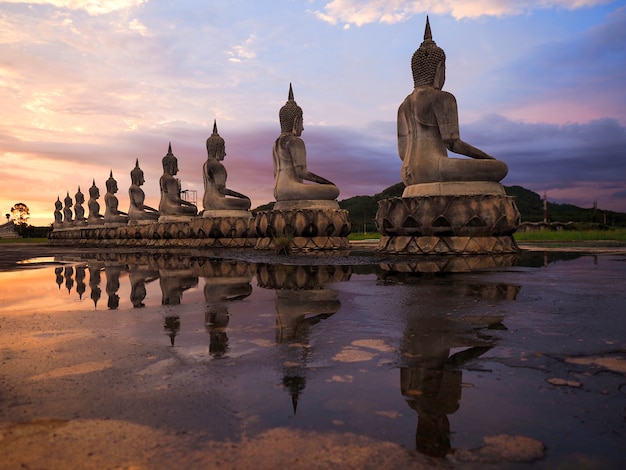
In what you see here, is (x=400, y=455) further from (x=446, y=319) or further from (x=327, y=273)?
(x=327, y=273)

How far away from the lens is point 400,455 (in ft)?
3.62

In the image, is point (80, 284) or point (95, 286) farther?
point (80, 284)

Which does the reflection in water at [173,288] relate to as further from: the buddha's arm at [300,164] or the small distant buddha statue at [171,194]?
the small distant buddha statue at [171,194]

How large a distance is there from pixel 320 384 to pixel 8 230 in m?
60.2

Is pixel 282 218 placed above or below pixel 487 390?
above

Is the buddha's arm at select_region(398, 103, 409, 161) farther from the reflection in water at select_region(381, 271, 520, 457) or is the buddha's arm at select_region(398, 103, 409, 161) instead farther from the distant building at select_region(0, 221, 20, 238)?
the distant building at select_region(0, 221, 20, 238)

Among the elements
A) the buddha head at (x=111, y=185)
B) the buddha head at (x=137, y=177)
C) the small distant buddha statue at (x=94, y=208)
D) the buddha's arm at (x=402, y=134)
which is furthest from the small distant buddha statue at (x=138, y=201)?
the buddha's arm at (x=402, y=134)

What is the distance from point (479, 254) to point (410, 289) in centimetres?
366

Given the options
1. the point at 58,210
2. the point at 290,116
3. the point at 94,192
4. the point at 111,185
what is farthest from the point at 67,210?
the point at 290,116

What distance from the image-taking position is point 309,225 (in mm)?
10172

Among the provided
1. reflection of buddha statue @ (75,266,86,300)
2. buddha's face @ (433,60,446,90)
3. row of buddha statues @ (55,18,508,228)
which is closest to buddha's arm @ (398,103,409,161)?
row of buddha statues @ (55,18,508,228)

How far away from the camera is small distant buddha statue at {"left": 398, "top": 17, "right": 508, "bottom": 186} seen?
292 inches

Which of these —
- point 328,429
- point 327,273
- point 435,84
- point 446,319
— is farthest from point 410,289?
point 435,84

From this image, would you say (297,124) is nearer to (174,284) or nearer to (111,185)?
(174,284)
